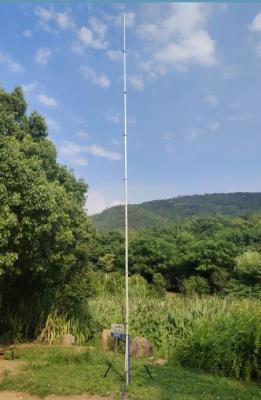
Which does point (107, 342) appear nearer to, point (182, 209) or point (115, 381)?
point (115, 381)

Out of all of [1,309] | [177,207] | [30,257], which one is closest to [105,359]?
[30,257]

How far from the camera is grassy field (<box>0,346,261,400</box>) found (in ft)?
21.9

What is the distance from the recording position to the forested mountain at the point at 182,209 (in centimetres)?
7306

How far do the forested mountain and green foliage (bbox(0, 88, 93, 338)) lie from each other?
56572 millimetres

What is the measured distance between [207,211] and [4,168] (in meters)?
70.7

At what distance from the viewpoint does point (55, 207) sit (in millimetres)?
9078

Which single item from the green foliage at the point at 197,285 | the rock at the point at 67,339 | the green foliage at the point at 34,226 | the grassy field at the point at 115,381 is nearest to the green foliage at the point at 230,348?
the grassy field at the point at 115,381

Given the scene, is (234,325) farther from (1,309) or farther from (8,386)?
(1,309)

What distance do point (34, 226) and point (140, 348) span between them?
12.7ft

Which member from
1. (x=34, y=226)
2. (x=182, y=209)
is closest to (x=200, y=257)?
(x=34, y=226)

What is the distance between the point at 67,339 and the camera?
1197cm

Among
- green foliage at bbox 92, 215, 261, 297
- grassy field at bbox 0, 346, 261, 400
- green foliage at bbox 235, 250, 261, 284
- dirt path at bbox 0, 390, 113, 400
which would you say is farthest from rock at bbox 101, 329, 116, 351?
green foliage at bbox 235, 250, 261, 284

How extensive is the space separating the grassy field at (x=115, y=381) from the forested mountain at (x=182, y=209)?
6074 centimetres

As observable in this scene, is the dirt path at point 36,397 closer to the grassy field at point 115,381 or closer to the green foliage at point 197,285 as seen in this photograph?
the grassy field at point 115,381
